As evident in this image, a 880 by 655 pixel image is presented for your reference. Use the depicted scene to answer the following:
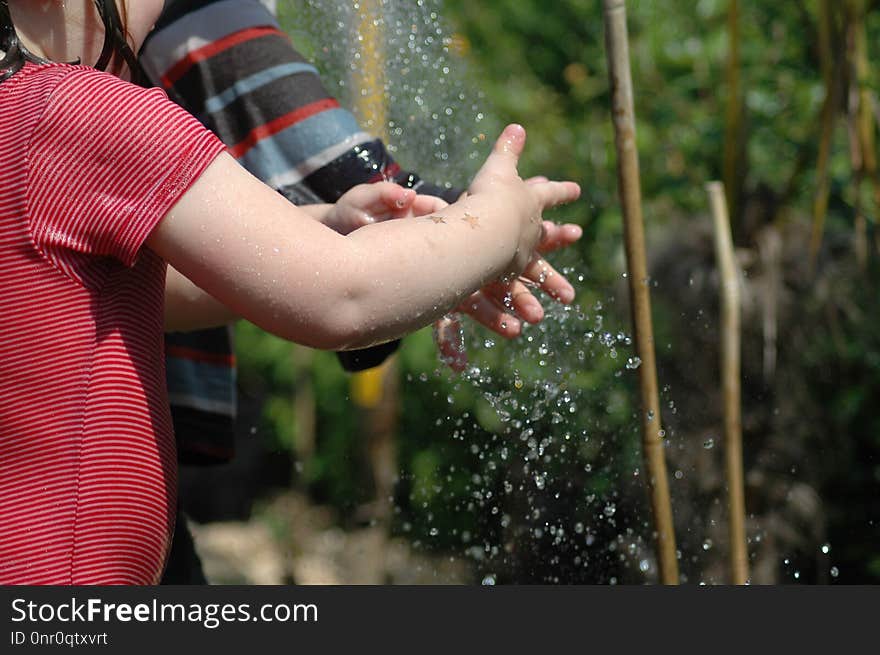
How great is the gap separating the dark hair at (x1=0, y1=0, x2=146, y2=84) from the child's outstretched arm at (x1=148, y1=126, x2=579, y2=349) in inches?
7.1

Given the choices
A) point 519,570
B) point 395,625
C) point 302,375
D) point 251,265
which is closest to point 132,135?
point 251,265

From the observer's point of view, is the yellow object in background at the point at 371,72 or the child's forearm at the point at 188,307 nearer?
the child's forearm at the point at 188,307

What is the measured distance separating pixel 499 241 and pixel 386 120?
94 centimetres

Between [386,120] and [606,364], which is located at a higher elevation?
[386,120]

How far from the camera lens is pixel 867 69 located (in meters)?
2.33

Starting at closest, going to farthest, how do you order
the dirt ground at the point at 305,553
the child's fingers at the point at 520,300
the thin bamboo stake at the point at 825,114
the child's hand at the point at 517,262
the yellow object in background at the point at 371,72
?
the child's hand at the point at 517,262 → the child's fingers at the point at 520,300 → the yellow object in background at the point at 371,72 → the thin bamboo stake at the point at 825,114 → the dirt ground at the point at 305,553

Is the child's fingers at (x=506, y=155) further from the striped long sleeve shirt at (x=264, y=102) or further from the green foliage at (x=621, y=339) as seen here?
the green foliage at (x=621, y=339)

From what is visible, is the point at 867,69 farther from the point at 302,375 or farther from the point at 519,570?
the point at 302,375

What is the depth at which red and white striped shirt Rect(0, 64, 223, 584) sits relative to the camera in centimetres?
100

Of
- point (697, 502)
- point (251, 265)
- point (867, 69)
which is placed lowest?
point (251, 265)

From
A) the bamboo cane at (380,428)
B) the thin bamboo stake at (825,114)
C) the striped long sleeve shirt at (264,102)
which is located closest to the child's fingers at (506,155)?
the striped long sleeve shirt at (264,102)

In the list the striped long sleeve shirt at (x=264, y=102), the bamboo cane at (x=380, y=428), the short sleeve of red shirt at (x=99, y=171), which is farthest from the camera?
the bamboo cane at (x=380, y=428)

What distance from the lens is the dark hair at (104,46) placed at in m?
1.06

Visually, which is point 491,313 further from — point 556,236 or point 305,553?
point 305,553
